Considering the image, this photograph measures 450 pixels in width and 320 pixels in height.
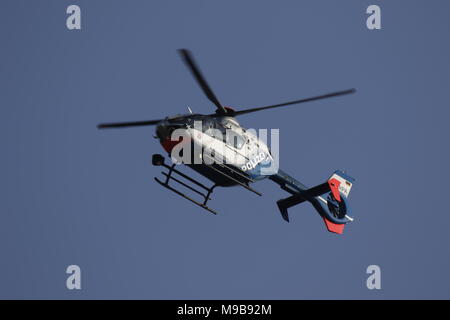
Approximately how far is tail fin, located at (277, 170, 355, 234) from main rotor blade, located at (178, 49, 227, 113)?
3.25 meters

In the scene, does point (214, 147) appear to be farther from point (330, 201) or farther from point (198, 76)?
point (330, 201)

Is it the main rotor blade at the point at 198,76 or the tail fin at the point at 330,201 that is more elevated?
the main rotor blade at the point at 198,76

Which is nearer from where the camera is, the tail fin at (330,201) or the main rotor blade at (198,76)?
the main rotor blade at (198,76)

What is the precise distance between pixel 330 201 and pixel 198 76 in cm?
536

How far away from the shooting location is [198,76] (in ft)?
38.8

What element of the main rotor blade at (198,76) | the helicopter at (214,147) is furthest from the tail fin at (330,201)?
the main rotor blade at (198,76)

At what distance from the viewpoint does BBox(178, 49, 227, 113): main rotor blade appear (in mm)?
11180

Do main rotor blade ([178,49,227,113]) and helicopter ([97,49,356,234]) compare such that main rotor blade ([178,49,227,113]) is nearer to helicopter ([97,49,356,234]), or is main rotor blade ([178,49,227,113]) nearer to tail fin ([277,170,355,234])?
helicopter ([97,49,356,234])

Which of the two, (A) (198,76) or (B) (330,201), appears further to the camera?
(B) (330,201)

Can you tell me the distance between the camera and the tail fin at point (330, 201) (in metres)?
15.6

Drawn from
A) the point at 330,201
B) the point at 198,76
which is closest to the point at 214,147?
the point at 198,76

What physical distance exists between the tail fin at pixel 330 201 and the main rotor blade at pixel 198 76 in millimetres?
3255

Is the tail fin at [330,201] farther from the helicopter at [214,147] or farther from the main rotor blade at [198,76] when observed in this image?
the main rotor blade at [198,76]
